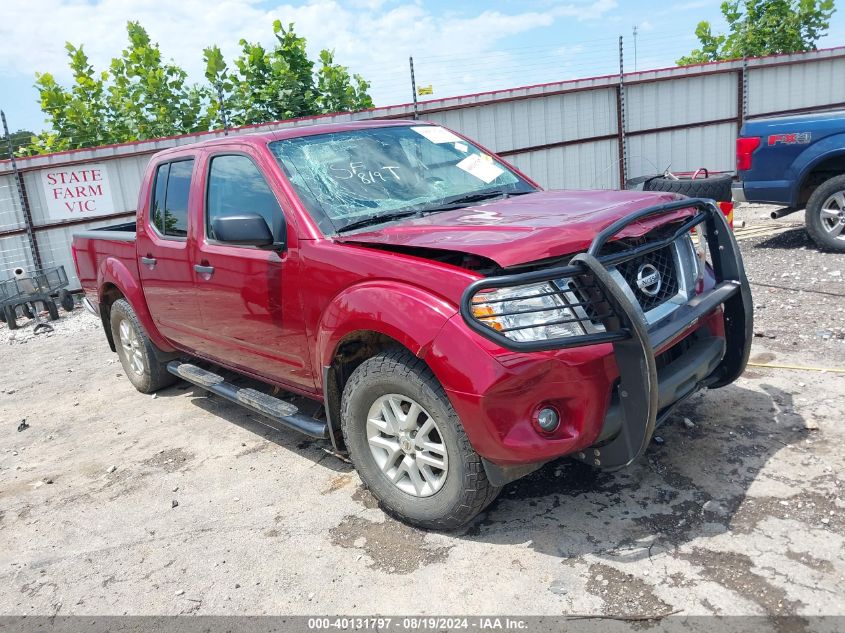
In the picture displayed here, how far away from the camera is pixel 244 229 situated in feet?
11.3

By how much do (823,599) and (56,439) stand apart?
4.88 metres

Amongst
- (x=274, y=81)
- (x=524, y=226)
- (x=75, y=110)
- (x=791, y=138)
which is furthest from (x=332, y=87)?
(x=524, y=226)

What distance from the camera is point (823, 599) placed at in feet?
8.15

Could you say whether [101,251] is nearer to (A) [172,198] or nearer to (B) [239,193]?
(A) [172,198]

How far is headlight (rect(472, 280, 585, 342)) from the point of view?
2.66m

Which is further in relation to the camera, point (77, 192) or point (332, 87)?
point (332, 87)

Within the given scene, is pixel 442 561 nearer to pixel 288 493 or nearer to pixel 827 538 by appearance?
pixel 288 493

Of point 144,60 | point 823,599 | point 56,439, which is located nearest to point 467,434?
point 823,599

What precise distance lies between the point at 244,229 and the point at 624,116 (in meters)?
12.7

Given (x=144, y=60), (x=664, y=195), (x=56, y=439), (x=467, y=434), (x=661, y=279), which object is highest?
(x=144, y=60)

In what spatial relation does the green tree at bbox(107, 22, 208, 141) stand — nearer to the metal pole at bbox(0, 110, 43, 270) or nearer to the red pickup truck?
the metal pole at bbox(0, 110, 43, 270)

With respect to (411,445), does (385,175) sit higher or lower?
higher

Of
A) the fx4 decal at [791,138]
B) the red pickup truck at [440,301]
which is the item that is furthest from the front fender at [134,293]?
the fx4 decal at [791,138]

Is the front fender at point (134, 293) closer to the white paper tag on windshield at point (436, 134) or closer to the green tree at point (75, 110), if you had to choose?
the white paper tag on windshield at point (436, 134)
